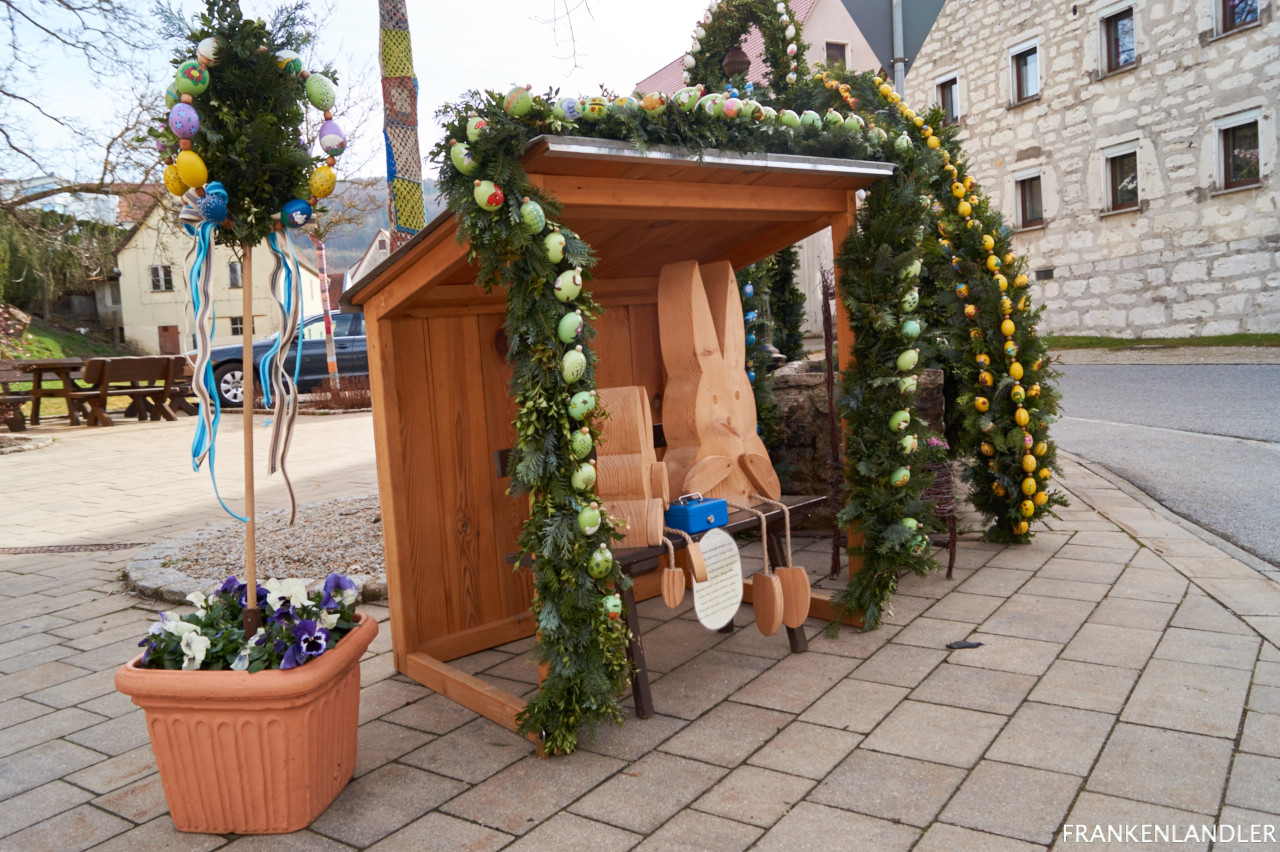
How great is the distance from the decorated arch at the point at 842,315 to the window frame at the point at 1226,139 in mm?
13255

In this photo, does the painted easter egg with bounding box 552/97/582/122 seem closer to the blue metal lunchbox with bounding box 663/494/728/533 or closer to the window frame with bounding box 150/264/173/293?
the blue metal lunchbox with bounding box 663/494/728/533

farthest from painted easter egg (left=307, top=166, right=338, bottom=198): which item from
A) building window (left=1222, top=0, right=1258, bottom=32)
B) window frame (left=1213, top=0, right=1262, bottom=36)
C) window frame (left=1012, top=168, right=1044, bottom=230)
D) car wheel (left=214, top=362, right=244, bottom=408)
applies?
window frame (left=1012, top=168, right=1044, bottom=230)

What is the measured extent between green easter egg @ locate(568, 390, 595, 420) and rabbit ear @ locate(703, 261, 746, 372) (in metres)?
1.19

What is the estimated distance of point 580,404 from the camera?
251cm

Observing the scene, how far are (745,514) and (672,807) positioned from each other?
1256 millimetres

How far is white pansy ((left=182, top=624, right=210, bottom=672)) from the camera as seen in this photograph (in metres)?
2.32

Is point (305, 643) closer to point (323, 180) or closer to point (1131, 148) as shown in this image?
point (323, 180)

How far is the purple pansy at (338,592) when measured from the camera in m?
2.60

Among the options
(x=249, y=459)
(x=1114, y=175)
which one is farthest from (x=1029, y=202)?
(x=249, y=459)

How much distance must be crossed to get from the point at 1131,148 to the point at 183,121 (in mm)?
18210

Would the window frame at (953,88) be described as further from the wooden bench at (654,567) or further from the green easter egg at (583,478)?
the green easter egg at (583,478)

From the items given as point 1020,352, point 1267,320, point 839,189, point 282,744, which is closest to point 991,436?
point 1020,352

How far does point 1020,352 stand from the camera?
471 cm

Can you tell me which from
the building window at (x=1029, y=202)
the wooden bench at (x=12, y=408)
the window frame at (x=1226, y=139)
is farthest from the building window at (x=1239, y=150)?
the wooden bench at (x=12, y=408)
